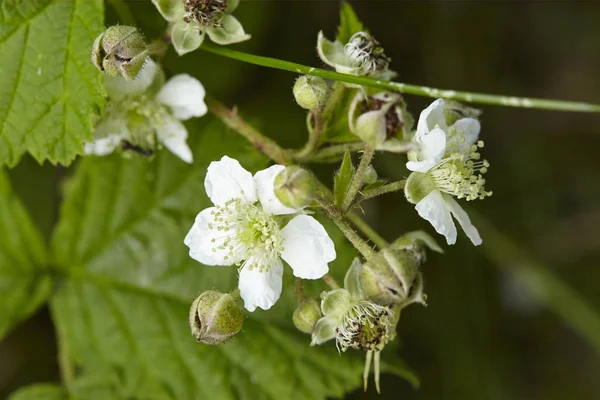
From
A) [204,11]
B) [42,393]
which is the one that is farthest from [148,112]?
[42,393]

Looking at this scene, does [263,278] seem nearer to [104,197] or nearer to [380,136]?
[380,136]

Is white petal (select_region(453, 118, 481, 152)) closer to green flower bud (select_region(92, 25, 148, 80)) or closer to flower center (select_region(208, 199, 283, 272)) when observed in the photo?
flower center (select_region(208, 199, 283, 272))

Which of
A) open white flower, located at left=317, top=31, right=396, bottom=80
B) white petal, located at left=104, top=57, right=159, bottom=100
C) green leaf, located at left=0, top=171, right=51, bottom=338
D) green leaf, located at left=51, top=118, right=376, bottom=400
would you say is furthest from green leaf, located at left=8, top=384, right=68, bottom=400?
open white flower, located at left=317, top=31, right=396, bottom=80

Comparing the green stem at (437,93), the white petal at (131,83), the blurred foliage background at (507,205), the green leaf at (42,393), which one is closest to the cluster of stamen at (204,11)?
the green stem at (437,93)

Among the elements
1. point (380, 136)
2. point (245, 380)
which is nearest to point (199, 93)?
point (380, 136)

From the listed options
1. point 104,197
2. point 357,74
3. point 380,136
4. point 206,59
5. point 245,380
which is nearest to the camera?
point 380,136

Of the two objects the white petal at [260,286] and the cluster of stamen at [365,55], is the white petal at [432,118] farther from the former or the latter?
the white petal at [260,286]

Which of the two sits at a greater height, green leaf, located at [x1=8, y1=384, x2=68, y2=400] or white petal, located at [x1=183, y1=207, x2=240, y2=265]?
white petal, located at [x1=183, y1=207, x2=240, y2=265]
